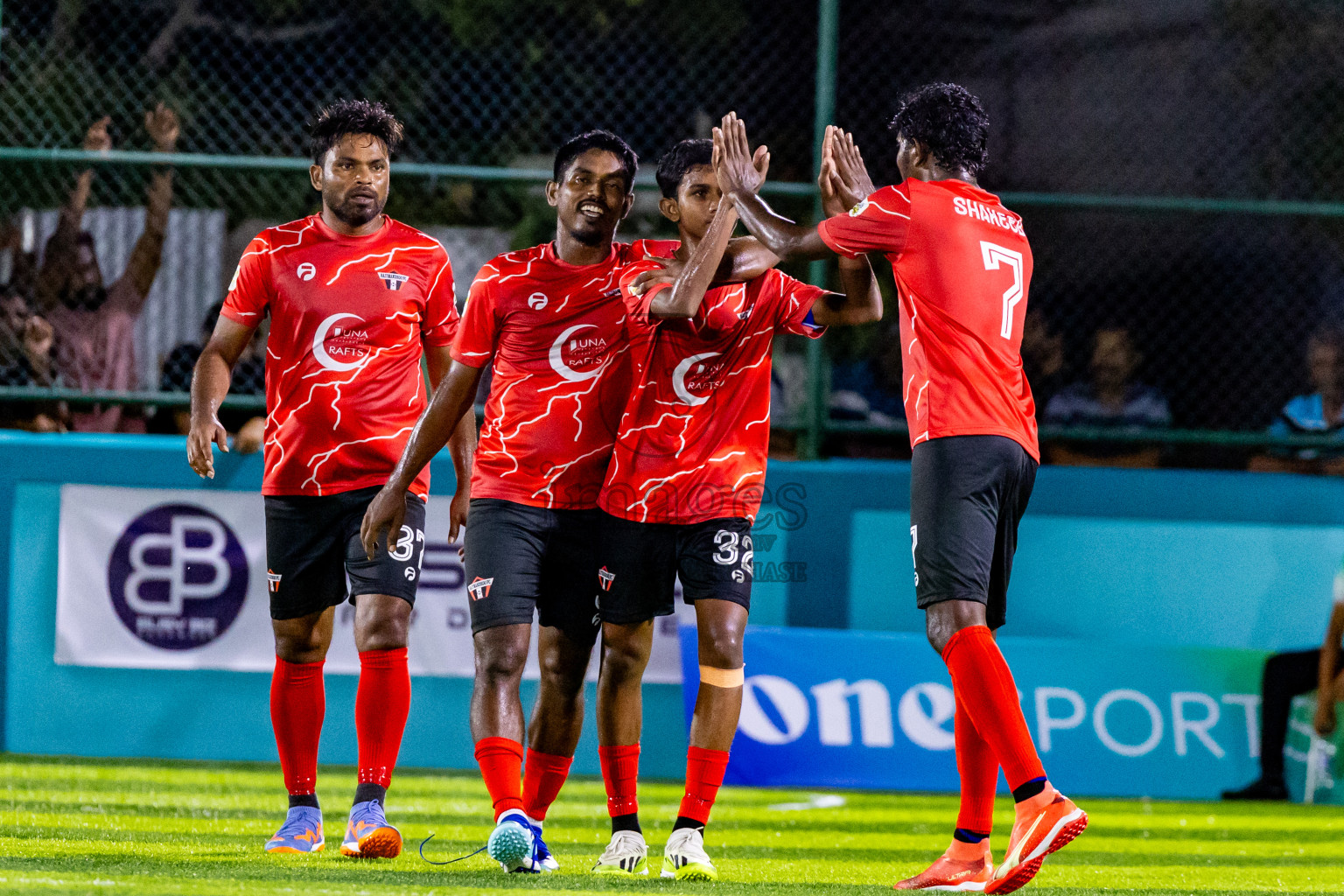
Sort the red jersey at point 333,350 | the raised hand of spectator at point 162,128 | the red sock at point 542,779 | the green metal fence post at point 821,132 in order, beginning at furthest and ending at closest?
the green metal fence post at point 821,132 → the raised hand of spectator at point 162,128 → the red jersey at point 333,350 → the red sock at point 542,779

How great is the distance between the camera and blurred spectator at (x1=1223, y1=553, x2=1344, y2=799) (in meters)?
8.45

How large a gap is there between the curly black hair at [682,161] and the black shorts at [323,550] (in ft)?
4.59

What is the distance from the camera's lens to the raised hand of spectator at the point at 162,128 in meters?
9.01

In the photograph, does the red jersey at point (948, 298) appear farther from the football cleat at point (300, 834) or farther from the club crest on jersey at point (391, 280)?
the football cleat at point (300, 834)

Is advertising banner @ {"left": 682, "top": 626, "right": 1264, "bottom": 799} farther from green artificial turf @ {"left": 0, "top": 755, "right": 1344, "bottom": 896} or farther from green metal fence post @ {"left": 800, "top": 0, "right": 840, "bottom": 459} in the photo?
green metal fence post @ {"left": 800, "top": 0, "right": 840, "bottom": 459}

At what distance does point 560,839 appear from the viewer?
6.12m

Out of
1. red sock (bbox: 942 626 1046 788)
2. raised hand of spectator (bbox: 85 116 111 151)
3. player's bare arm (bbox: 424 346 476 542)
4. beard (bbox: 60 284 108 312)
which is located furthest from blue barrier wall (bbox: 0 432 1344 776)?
red sock (bbox: 942 626 1046 788)

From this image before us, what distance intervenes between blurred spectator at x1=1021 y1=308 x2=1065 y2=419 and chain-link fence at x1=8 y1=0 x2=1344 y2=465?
0.02 meters

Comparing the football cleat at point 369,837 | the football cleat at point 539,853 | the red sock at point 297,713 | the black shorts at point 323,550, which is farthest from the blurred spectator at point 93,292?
the football cleat at point 539,853

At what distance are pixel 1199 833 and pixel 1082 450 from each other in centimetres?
293

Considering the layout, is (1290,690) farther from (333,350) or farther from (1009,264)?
(333,350)

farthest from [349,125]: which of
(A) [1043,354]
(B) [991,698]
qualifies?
(A) [1043,354]

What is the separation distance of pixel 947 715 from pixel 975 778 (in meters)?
3.68

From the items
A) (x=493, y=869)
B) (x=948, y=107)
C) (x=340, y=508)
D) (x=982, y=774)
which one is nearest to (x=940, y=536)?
(x=982, y=774)
